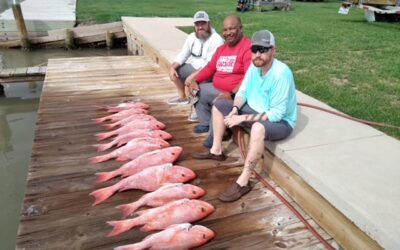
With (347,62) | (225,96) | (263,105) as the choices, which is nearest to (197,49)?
(225,96)

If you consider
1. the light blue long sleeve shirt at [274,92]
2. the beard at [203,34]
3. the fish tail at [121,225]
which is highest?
the beard at [203,34]

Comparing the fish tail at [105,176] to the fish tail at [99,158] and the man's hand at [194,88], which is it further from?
the man's hand at [194,88]

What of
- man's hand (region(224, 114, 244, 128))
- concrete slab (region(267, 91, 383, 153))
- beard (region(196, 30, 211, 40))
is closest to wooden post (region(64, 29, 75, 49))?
beard (region(196, 30, 211, 40))

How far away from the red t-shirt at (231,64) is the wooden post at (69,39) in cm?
1038

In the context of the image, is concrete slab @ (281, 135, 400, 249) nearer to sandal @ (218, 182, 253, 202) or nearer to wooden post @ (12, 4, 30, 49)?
sandal @ (218, 182, 253, 202)

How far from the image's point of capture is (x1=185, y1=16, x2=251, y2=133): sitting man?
4.33 metres

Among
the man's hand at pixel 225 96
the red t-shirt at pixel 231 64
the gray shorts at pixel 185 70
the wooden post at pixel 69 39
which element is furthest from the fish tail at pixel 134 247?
the wooden post at pixel 69 39

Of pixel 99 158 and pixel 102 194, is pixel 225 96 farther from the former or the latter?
pixel 102 194

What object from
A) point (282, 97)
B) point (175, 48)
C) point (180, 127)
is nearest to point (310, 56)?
point (175, 48)

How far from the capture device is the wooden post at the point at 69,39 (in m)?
13.6

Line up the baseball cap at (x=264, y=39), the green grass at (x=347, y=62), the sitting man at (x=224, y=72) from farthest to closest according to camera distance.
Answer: the green grass at (x=347, y=62), the sitting man at (x=224, y=72), the baseball cap at (x=264, y=39)

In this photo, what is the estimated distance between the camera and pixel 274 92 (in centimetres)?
351

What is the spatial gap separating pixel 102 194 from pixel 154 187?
1.60ft

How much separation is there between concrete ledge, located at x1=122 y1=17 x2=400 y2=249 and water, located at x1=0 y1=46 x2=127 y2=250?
3.28m
